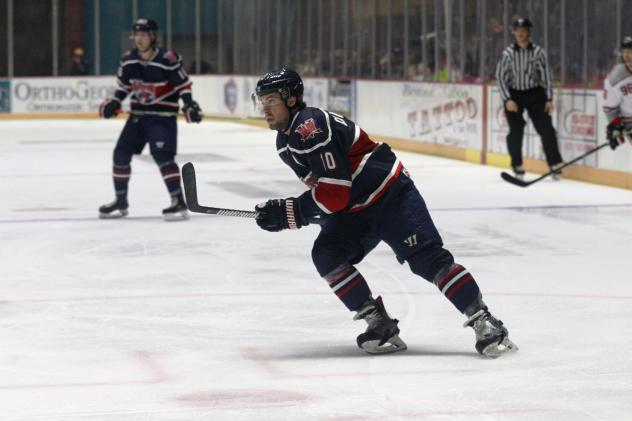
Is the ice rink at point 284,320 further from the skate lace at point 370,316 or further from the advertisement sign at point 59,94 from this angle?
the advertisement sign at point 59,94

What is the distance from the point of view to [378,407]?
389 centimetres

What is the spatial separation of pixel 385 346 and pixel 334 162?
2.31 feet

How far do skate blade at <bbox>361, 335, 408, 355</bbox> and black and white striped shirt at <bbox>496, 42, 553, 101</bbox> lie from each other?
7.81 meters

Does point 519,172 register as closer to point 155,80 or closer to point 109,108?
point 155,80

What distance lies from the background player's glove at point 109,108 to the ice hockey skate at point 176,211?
2.93ft

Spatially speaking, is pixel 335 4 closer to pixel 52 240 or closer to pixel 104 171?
pixel 104 171

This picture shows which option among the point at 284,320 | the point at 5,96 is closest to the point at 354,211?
the point at 284,320

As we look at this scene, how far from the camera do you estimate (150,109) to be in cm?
945

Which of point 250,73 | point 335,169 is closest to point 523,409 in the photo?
point 335,169

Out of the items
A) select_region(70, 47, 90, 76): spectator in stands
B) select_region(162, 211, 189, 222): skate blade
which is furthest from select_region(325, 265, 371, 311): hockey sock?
select_region(70, 47, 90, 76): spectator in stands

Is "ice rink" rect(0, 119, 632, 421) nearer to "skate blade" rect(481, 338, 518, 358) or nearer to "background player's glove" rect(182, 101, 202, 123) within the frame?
"skate blade" rect(481, 338, 518, 358)

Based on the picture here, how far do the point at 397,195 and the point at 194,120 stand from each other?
205 inches

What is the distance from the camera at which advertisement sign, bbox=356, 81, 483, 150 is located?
14.8 metres

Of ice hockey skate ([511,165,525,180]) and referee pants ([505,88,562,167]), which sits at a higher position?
referee pants ([505,88,562,167])
